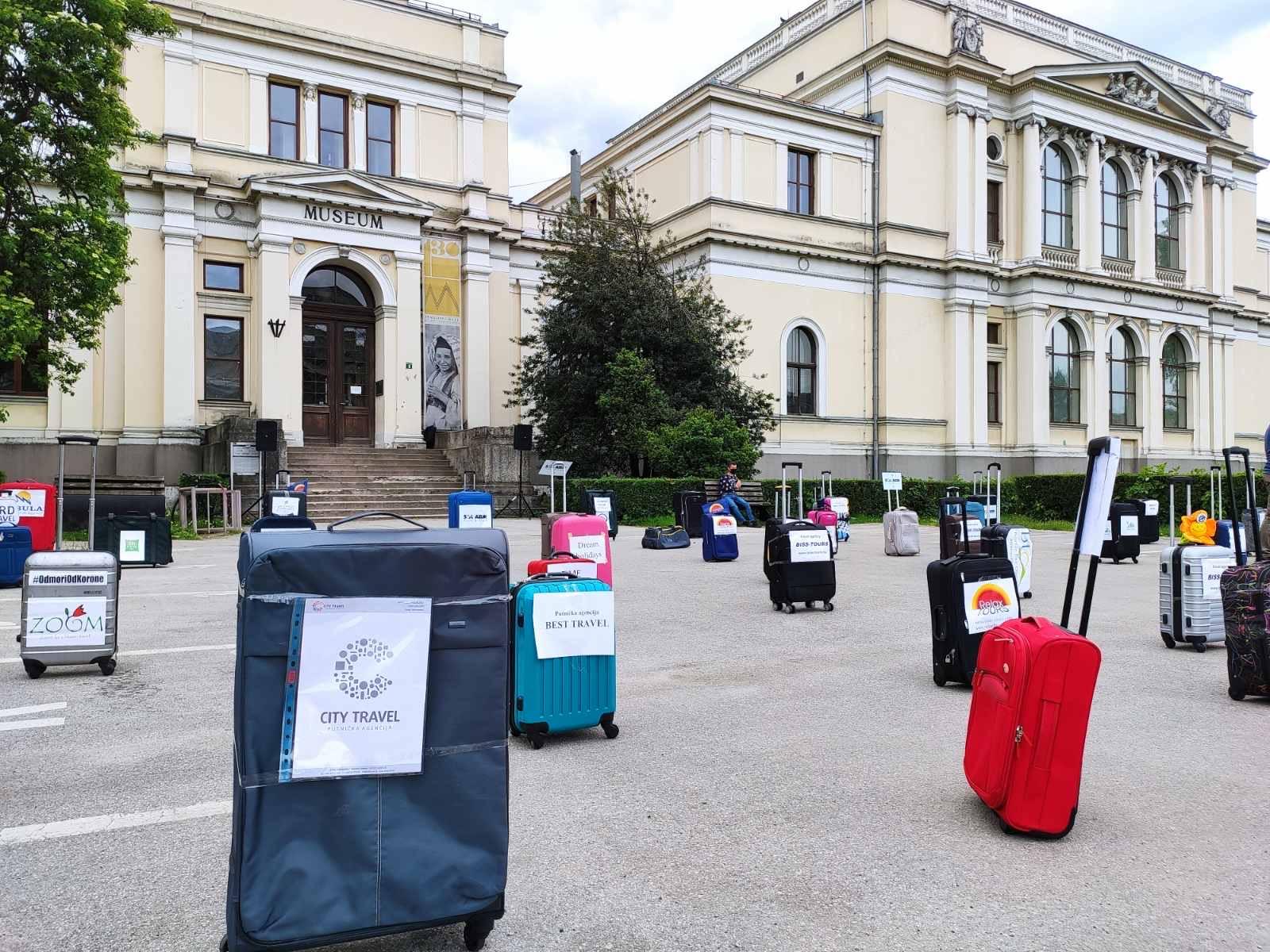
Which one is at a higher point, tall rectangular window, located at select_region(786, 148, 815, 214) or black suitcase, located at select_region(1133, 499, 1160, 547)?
tall rectangular window, located at select_region(786, 148, 815, 214)

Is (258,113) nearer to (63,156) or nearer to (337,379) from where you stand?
(337,379)

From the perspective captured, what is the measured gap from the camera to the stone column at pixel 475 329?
33000 millimetres

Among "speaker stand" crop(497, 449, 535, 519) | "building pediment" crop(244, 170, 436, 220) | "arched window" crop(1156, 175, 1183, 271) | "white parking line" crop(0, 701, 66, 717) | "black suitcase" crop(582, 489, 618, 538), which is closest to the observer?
"white parking line" crop(0, 701, 66, 717)

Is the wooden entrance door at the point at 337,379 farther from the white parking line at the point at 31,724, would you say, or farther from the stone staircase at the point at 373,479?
the white parking line at the point at 31,724

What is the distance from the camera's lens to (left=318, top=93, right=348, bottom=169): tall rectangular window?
1231 inches

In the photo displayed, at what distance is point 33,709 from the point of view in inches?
273

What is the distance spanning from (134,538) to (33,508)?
148 cm

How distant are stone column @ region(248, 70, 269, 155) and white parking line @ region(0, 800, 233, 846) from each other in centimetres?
2858

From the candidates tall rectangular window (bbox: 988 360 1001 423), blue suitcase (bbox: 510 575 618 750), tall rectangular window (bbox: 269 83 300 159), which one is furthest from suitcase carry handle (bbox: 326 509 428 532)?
tall rectangular window (bbox: 988 360 1001 423)

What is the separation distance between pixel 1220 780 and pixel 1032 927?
2379 millimetres

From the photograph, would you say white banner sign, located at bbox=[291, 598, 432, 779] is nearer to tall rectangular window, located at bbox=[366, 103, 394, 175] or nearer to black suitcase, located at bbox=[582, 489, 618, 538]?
black suitcase, located at bbox=[582, 489, 618, 538]

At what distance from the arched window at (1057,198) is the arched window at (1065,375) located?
3621 millimetres

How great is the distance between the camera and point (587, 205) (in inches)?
1652

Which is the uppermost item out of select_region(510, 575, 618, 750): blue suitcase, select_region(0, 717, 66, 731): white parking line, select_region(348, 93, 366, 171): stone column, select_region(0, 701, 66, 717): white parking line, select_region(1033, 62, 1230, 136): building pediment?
select_region(1033, 62, 1230, 136): building pediment
